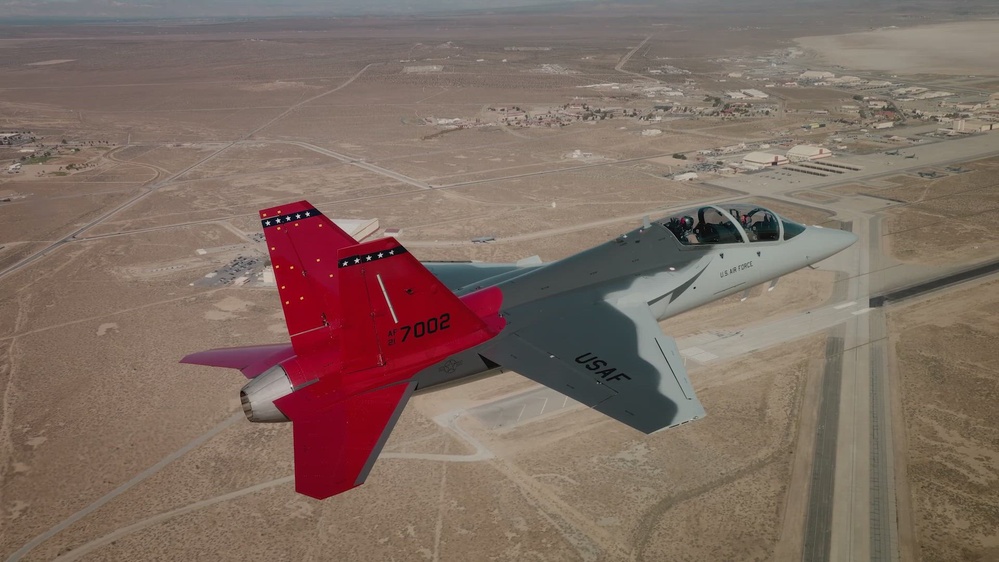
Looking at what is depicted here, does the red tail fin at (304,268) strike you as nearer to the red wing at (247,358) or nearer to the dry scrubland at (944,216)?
the red wing at (247,358)

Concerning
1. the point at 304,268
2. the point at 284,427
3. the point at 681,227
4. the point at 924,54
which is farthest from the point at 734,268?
the point at 924,54

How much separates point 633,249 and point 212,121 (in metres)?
108

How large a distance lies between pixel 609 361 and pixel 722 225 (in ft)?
27.4

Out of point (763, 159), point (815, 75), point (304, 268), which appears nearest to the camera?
point (304, 268)

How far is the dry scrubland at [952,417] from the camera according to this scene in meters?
19.0

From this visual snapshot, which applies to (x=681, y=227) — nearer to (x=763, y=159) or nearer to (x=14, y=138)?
(x=763, y=159)

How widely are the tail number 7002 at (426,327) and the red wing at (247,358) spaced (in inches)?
168

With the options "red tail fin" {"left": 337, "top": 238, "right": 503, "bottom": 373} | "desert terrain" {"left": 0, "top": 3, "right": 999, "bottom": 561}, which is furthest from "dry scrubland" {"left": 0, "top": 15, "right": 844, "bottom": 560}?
"red tail fin" {"left": 337, "top": 238, "right": 503, "bottom": 373}

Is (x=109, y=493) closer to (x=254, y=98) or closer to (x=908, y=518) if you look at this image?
(x=908, y=518)

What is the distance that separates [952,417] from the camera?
24047 millimetres

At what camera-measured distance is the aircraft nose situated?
24.2 meters

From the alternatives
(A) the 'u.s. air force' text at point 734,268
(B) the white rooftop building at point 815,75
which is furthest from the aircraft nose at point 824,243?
(B) the white rooftop building at point 815,75

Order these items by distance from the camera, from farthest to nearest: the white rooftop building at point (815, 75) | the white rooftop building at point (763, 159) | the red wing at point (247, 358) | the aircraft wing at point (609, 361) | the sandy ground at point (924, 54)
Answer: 1. the sandy ground at point (924, 54)
2. the white rooftop building at point (815, 75)
3. the white rooftop building at point (763, 159)
4. the red wing at point (247, 358)
5. the aircraft wing at point (609, 361)

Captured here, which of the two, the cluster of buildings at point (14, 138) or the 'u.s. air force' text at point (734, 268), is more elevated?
the cluster of buildings at point (14, 138)
